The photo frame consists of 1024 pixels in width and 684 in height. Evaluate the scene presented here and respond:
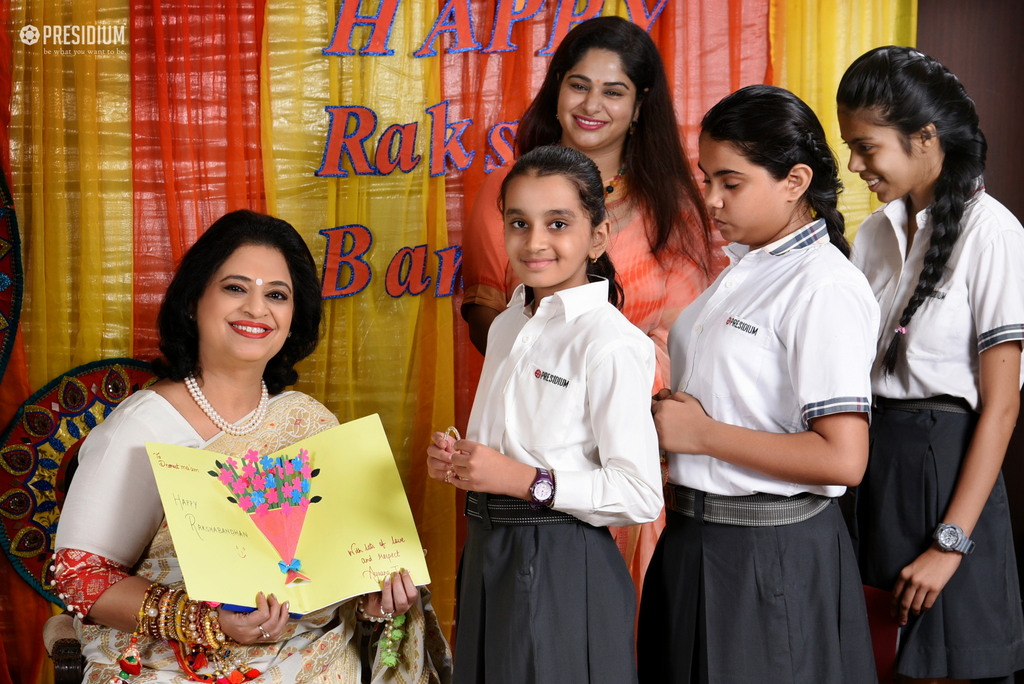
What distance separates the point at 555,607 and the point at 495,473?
25cm

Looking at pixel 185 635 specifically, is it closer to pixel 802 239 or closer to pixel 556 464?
pixel 556 464

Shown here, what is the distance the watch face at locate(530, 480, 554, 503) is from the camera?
153 centimetres

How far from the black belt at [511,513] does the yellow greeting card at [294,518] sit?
144 millimetres

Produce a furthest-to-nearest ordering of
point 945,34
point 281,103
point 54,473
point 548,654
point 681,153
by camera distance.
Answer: point 945,34 < point 281,103 < point 54,473 < point 681,153 < point 548,654

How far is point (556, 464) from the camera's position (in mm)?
1593

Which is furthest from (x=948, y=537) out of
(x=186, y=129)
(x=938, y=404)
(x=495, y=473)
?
(x=186, y=129)

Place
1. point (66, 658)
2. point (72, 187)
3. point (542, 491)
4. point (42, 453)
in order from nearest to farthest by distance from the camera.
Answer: point (542, 491) < point (66, 658) < point (42, 453) < point (72, 187)

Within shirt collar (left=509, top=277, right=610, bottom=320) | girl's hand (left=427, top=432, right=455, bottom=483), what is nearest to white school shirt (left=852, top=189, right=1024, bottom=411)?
shirt collar (left=509, top=277, right=610, bottom=320)

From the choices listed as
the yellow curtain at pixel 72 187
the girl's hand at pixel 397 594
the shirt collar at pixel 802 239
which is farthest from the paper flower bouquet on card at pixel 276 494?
the yellow curtain at pixel 72 187

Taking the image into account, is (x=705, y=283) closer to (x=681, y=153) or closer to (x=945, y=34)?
(x=681, y=153)

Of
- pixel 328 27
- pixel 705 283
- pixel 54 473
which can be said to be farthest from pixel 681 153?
pixel 54 473

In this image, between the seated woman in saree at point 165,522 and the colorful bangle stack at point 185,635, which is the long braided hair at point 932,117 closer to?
the seated woman in saree at point 165,522

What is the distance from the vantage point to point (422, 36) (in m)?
3.05

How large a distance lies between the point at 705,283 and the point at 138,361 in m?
1.67
